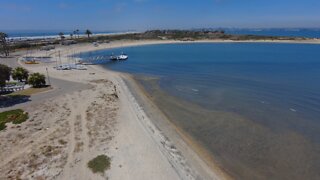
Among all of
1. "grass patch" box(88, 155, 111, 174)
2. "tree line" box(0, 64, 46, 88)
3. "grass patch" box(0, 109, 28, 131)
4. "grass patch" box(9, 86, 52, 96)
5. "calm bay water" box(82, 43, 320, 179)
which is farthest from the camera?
"grass patch" box(9, 86, 52, 96)

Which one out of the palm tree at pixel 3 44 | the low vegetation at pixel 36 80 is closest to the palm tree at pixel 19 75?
the low vegetation at pixel 36 80

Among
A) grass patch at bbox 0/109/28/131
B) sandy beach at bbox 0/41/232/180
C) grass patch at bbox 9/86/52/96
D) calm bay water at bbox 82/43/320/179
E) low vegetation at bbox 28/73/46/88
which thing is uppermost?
low vegetation at bbox 28/73/46/88

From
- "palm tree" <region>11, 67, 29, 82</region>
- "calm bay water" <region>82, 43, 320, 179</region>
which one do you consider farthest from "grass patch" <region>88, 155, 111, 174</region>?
"palm tree" <region>11, 67, 29, 82</region>

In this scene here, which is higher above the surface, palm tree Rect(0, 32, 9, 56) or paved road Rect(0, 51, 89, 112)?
palm tree Rect(0, 32, 9, 56)

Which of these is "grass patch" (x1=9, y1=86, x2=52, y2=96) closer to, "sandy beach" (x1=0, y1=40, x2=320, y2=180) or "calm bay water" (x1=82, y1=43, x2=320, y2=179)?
"sandy beach" (x1=0, y1=40, x2=320, y2=180)

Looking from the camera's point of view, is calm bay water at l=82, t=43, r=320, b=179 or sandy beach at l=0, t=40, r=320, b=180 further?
calm bay water at l=82, t=43, r=320, b=179

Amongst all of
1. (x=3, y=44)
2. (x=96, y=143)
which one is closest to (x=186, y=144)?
(x=96, y=143)
